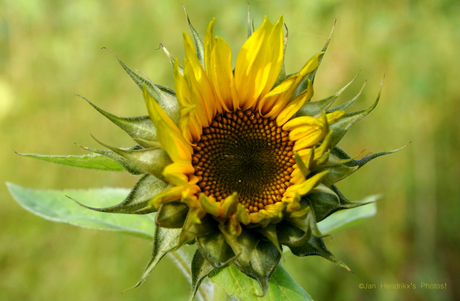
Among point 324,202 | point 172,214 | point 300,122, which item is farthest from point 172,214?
point 300,122

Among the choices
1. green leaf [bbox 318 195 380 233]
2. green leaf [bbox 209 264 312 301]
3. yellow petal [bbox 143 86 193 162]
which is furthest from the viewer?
green leaf [bbox 318 195 380 233]

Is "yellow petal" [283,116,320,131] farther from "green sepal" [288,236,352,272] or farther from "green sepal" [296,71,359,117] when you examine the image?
"green sepal" [288,236,352,272]

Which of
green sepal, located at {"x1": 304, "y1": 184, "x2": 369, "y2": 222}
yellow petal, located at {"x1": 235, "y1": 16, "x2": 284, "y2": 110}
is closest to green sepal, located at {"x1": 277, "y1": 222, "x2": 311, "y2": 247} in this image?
green sepal, located at {"x1": 304, "y1": 184, "x2": 369, "y2": 222}

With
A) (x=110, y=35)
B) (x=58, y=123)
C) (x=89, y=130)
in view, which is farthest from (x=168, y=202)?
(x=110, y=35)

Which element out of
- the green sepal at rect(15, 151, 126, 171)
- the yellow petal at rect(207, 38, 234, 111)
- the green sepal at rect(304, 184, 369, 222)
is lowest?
the green sepal at rect(304, 184, 369, 222)

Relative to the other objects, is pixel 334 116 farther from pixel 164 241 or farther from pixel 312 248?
pixel 164 241

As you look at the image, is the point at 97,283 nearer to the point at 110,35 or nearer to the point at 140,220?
the point at 140,220
